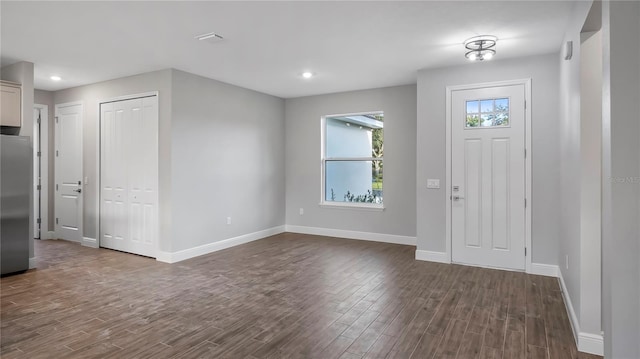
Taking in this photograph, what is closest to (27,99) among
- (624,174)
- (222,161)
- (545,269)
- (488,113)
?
(222,161)

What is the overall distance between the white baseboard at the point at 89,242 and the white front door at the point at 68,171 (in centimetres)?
18

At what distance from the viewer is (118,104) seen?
5.61 meters

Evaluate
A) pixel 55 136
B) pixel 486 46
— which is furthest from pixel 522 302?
pixel 55 136

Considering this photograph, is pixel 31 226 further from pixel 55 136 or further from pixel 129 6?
pixel 129 6

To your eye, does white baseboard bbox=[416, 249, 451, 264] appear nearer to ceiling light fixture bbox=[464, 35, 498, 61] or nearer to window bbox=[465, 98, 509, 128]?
window bbox=[465, 98, 509, 128]

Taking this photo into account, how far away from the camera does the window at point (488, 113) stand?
15.1 feet

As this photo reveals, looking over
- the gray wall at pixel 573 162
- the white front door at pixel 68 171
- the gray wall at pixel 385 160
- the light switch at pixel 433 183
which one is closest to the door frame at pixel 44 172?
the white front door at pixel 68 171

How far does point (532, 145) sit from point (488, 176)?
628 millimetres

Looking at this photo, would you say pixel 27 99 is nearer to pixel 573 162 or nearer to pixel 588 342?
pixel 573 162

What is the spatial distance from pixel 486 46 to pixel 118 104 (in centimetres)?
529

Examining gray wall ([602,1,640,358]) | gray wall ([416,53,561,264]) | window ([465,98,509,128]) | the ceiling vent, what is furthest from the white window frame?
gray wall ([602,1,640,358])

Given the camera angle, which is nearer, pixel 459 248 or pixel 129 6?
pixel 129 6

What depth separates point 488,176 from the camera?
15.3 ft

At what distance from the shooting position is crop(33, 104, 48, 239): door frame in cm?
652
